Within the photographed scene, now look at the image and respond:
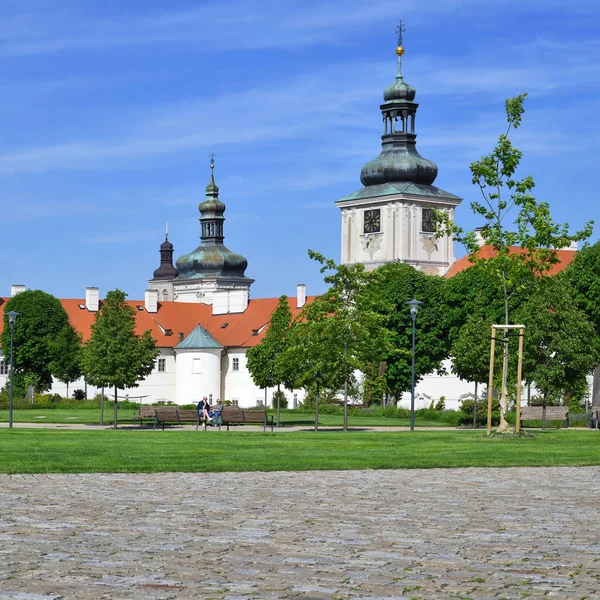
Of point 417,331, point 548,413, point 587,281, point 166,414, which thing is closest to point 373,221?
point 417,331

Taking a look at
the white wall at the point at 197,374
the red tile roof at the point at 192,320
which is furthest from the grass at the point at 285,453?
the red tile roof at the point at 192,320

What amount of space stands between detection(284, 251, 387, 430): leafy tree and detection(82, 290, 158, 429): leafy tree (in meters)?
9.06

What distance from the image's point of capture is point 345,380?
44375 millimetres

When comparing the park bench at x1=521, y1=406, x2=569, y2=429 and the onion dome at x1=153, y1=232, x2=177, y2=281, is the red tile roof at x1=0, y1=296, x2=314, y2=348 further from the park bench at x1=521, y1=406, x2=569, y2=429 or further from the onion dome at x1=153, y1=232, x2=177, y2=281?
the onion dome at x1=153, y1=232, x2=177, y2=281

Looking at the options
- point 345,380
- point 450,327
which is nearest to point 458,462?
point 345,380

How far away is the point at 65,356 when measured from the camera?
298 feet

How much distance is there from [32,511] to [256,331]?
3358 inches

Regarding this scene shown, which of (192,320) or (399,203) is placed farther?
(399,203)

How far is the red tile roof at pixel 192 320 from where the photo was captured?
9994 centimetres

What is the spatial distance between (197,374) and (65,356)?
33.7 ft

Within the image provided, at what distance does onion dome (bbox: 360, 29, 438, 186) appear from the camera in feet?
403

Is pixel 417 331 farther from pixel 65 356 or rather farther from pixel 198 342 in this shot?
pixel 65 356

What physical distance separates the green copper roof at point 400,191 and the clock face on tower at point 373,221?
1.70m

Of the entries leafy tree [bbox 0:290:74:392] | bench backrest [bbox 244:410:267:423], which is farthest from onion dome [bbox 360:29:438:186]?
bench backrest [bbox 244:410:267:423]
